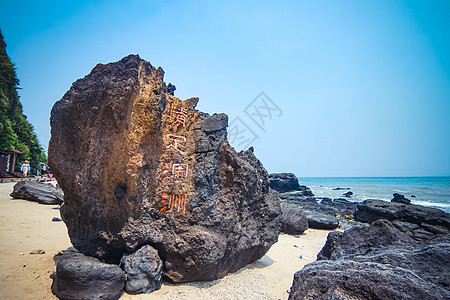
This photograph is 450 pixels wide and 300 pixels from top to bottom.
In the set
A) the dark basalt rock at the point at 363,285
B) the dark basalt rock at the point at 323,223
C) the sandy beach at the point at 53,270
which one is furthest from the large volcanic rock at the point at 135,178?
the dark basalt rock at the point at 323,223

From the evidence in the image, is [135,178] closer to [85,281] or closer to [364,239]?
[85,281]

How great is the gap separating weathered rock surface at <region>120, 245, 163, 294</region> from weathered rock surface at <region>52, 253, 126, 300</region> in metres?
0.20

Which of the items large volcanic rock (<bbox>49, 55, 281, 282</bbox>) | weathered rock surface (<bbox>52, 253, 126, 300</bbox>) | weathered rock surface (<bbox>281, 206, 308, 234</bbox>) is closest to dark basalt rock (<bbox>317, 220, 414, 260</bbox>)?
large volcanic rock (<bbox>49, 55, 281, 282</bbox>)

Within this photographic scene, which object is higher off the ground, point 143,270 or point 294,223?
point 143,270

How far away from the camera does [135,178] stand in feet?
11.9

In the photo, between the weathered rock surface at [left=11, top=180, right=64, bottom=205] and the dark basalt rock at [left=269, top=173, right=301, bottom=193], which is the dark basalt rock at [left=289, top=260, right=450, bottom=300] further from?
the dark basalt rock at [left=269, top=173, right=301, bottom=193]

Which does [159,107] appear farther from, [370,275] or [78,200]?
[370,275]

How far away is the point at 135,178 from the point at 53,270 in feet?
7.24

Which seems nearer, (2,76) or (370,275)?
(370,275)

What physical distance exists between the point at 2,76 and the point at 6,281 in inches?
1343

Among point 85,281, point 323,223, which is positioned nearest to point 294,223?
point 323,223

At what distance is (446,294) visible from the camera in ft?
6.06

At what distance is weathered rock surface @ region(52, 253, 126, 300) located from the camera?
3.02m

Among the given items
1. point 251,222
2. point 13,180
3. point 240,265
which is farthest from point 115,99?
point 13,180
